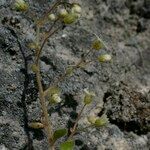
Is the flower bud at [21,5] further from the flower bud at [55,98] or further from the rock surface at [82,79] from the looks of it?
the flower bud at [55,98]

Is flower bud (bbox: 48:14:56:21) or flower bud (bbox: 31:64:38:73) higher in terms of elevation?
flower bud (bbox: 48:14:56:21)

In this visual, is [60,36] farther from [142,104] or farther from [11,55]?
[142,104]

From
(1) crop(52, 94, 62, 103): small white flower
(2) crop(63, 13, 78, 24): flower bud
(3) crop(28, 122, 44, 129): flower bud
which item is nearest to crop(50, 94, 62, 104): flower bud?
(1) crop(52, 94, 62, 103): small white flower

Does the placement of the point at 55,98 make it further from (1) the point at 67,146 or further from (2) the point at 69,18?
(2) the point at 69,18

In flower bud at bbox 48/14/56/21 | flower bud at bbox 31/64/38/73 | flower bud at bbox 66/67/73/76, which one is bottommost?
flower bud at bbox 66/67/73/76

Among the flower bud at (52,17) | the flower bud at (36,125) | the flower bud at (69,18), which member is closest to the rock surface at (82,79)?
the flower bud at (36,125)

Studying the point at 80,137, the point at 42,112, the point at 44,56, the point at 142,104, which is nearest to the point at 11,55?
the point at 44,56

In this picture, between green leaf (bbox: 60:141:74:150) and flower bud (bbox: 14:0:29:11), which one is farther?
flower bud (bbox: 14:0:29:11)

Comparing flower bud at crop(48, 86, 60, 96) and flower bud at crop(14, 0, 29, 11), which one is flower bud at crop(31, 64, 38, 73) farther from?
flower bud at crop(14, 0, 29, 11)
